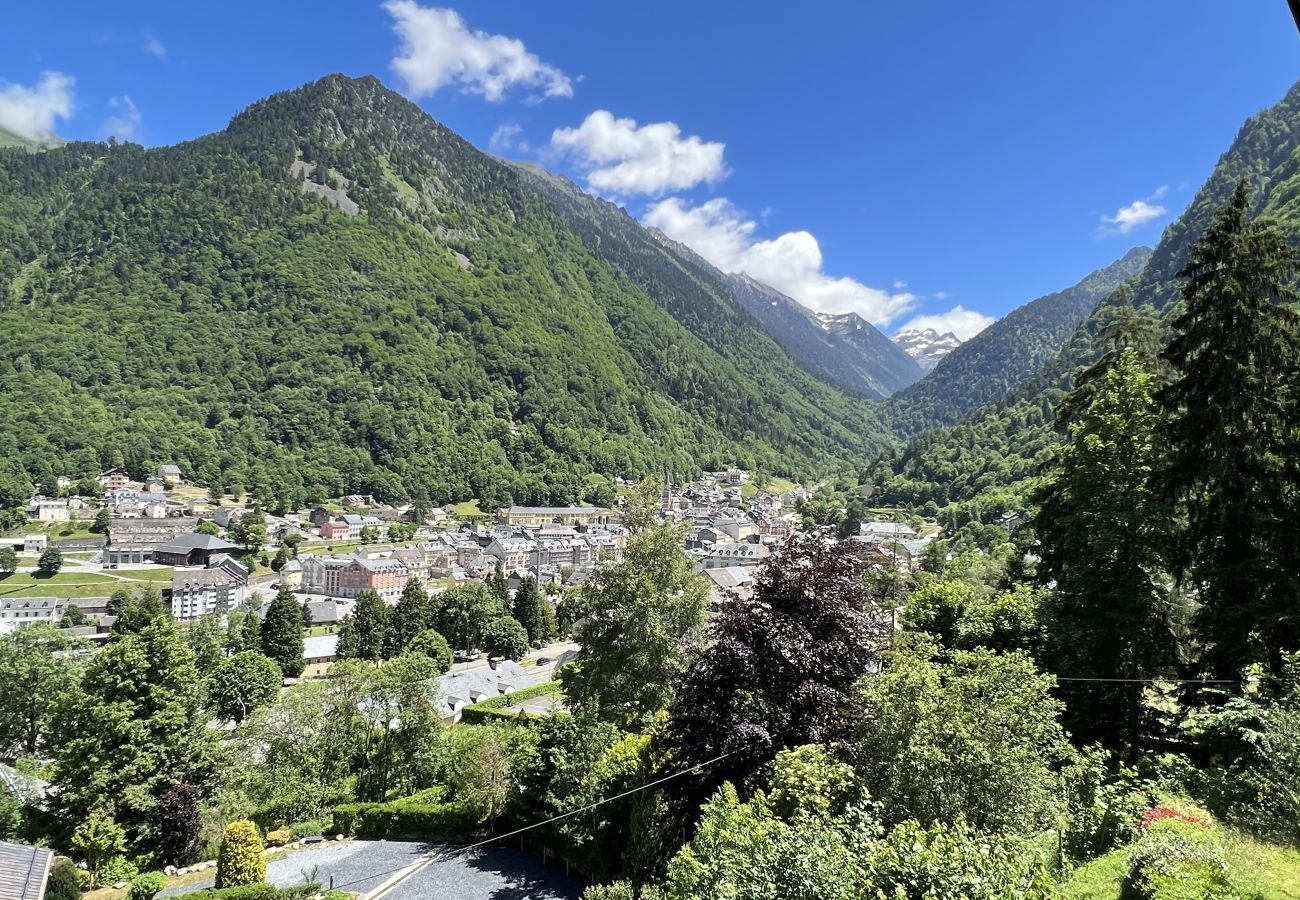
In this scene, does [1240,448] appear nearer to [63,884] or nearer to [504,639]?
[63,884]

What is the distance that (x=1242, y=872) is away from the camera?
6.86m

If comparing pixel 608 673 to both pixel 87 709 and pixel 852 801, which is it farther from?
pixel 87 709

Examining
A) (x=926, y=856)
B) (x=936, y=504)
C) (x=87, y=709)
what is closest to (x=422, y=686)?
(x=87, y=709)

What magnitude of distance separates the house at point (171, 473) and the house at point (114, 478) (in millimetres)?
→ 5514

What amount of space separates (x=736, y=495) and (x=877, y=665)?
15989 centimetres

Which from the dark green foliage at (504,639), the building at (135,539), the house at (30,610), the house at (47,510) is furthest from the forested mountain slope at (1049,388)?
the house at (47,510)

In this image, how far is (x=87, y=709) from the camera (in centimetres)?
1941

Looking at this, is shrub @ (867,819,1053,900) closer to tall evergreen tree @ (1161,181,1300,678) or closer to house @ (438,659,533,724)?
tall evergreen tree @ (1161,181,1300,678)

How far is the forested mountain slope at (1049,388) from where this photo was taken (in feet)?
357

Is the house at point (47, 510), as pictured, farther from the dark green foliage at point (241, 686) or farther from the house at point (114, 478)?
the dark green foliage at point (241, 686)

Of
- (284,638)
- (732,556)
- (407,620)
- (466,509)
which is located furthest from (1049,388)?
(284,638)

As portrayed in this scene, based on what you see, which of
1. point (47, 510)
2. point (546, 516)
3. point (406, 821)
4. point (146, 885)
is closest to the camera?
point (146, 885)

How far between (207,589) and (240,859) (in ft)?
272

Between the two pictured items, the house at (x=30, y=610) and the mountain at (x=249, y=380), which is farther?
the mountain at (x=249, y=380)
